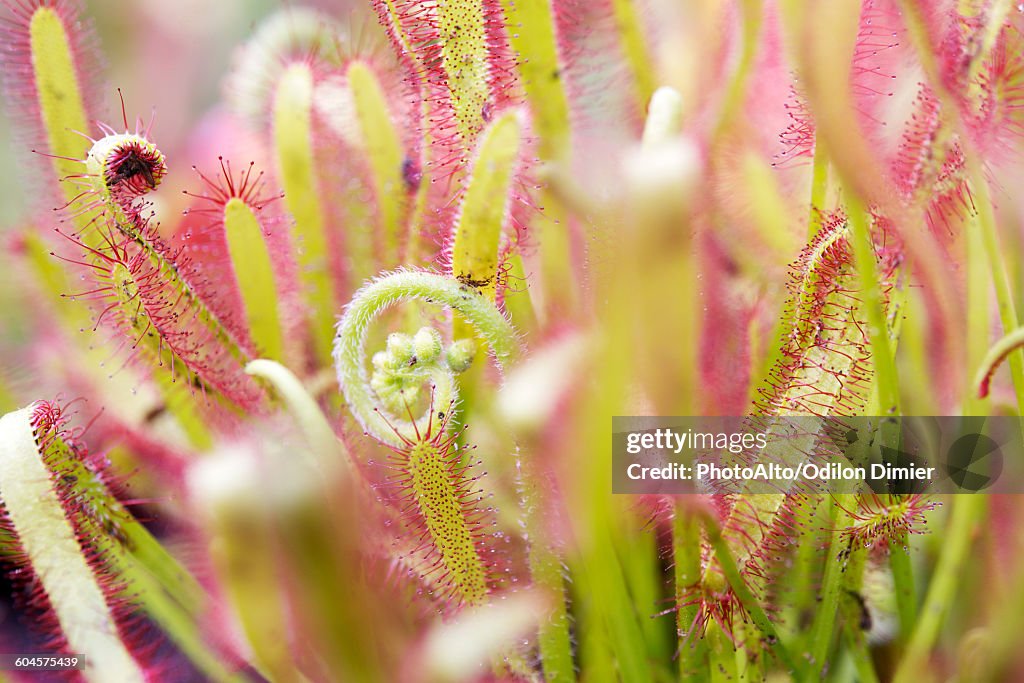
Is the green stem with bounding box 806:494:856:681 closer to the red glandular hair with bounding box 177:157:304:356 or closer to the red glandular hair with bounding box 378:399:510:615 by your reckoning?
the red glandular hair with bounding box 378:399:510:615

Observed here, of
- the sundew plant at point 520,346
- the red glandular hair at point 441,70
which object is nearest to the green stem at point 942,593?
the sundew plant at point 520,346

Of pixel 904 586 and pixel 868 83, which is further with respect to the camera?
pixel 868 83

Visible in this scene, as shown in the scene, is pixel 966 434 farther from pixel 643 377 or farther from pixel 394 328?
pixel 394 328

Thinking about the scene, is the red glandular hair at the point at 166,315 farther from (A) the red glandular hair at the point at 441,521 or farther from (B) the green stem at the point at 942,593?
(B) the green stem at the point at 942,593

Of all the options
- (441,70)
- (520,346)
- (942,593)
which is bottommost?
(942,593)

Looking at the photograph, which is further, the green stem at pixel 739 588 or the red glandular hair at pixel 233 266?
the red glandular hair at pixel 233 266

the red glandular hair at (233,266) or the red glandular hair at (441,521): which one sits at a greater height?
the red glandular hair at (233,266)

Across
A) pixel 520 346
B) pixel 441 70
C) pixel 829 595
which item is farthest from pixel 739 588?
pixel 441 70

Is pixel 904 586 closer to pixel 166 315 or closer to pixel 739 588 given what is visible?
pixel 739 588

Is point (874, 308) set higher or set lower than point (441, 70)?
lower

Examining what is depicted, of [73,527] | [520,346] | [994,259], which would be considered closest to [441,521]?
[520,346]
